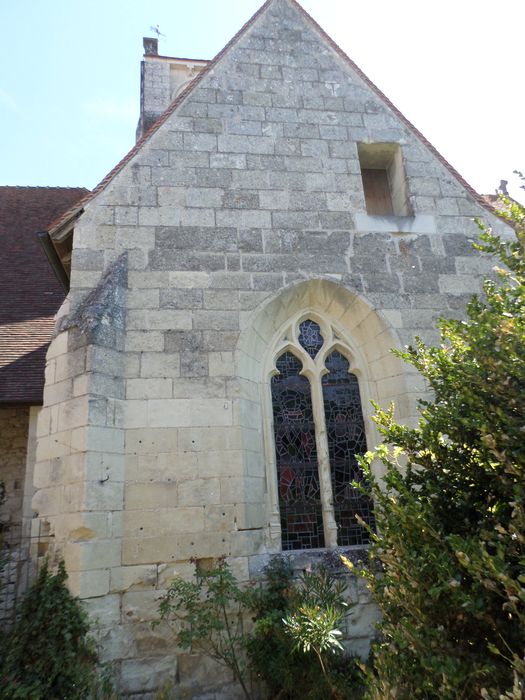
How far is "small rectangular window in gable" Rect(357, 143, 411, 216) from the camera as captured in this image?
6.46 m

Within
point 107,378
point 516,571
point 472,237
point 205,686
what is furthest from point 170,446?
point 472,237

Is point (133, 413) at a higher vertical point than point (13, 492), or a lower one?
higher

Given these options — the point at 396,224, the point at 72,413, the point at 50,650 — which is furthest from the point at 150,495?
the point at 396,224

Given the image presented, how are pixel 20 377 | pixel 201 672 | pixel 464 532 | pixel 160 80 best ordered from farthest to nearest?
pixel 160 80
pixel 20 377
pixel 201 672
pixel 464 532

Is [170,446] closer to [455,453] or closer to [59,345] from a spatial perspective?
[59,345]

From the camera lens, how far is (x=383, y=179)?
684cm

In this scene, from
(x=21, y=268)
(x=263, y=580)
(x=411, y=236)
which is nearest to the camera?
(x=263, y=580)

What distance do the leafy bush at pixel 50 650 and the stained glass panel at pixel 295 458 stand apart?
195 cm

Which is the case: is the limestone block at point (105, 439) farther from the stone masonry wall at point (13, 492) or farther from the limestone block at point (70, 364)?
the stone masonry wall at point (13, 492)

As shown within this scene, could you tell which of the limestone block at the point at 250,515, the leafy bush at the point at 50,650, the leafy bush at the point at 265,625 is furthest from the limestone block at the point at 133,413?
the leafy bush at the point at 265,625

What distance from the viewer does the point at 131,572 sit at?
439 cm

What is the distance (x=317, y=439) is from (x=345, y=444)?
317 mm

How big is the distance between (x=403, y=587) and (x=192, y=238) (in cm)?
414

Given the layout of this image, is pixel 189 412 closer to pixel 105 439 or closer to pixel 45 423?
pixel 105 439
